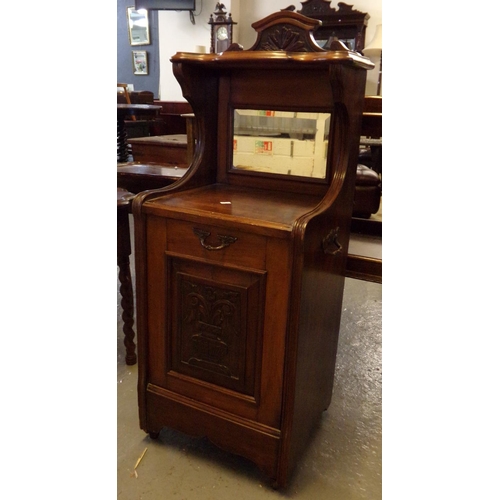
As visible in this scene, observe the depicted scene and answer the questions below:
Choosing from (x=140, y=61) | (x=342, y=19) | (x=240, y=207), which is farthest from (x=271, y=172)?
(x=140, y=61)

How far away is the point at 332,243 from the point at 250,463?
2.43 ft

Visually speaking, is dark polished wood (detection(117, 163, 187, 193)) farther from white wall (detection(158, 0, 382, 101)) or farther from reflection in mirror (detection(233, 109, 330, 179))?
white wall (detection(158, 0, 382, 101))

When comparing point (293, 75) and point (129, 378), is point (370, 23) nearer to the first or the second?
point (293, 75)

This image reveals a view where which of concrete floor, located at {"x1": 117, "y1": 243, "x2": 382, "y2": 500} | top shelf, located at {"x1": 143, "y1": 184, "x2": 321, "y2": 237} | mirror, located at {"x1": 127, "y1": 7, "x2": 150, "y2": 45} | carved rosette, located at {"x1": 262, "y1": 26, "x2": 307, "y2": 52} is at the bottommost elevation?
concrete floor, located at {"x1": 117, "y1": 243, "x2": 382, "y2": 500}

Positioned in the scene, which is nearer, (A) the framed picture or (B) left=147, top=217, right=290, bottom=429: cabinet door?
(B) left=147, top=217, right=290, bottom=429: cabinet door

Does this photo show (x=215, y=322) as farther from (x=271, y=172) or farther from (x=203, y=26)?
(x=203, y=26)

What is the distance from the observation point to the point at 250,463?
143cm

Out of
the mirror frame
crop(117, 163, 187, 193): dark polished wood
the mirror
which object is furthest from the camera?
the mirror

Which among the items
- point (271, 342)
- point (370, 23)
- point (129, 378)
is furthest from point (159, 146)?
point (370, 23)

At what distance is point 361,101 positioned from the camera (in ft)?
4.26

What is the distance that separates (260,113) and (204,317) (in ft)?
2.14

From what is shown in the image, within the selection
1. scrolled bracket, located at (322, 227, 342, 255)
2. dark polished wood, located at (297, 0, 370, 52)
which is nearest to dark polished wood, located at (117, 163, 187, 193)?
scrolled bracket, located at (322, 227, 342, 255)

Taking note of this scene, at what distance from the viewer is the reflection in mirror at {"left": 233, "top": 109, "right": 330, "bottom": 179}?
4.41 feet

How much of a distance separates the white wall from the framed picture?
33 cm
